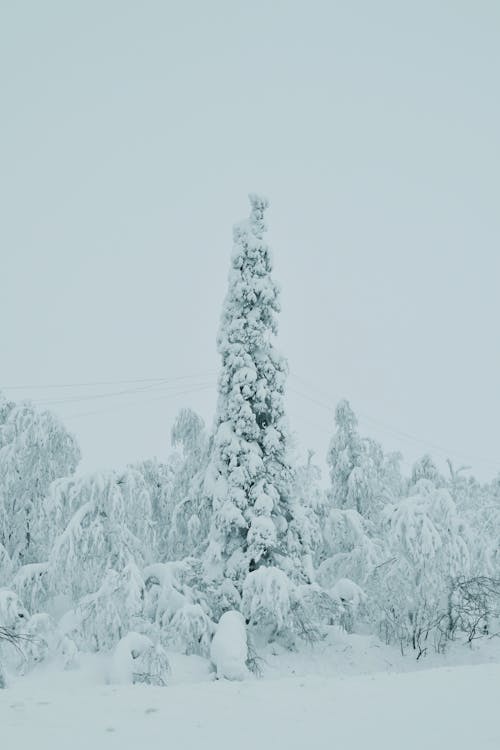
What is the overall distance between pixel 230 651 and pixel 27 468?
11096mm

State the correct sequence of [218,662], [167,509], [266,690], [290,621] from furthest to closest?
[167,509] → [290,621] → [218,662] → [266,690]

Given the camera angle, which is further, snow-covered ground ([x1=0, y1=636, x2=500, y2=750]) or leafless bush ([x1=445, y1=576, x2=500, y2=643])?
leafless bush ([x1=445, y1=576, x2=500, y2=643])

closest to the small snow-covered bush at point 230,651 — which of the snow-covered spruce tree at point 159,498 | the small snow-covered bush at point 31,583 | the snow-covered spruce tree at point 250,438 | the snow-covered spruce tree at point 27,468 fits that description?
the snow-covered spruce tree at point 250,438

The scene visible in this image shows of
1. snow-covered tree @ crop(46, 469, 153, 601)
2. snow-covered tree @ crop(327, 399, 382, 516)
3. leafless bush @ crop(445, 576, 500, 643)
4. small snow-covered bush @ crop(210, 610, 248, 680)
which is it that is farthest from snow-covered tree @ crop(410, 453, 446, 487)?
snow-covered tree @ crop(46, 469, 153, 601)

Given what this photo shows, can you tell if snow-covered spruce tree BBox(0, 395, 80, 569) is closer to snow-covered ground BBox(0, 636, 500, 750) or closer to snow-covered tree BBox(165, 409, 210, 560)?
snow-covered tree BBox(165, 409, 210, 560)

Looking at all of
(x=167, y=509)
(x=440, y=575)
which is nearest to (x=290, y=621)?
(x=440, y=575)

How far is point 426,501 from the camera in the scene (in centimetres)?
1994

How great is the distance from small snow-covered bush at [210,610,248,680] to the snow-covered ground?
2963mm

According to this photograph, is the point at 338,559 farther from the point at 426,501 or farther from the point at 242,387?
the point at 242,387

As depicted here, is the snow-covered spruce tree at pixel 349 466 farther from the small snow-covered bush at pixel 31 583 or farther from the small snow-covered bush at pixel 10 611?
the small snow-covered bush at pixel 10 611

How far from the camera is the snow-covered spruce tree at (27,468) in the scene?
19953 mm

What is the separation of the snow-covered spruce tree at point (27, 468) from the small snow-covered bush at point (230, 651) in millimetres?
8813

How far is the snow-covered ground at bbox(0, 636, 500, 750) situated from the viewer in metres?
6.40

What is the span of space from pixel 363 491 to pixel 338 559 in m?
3.79
